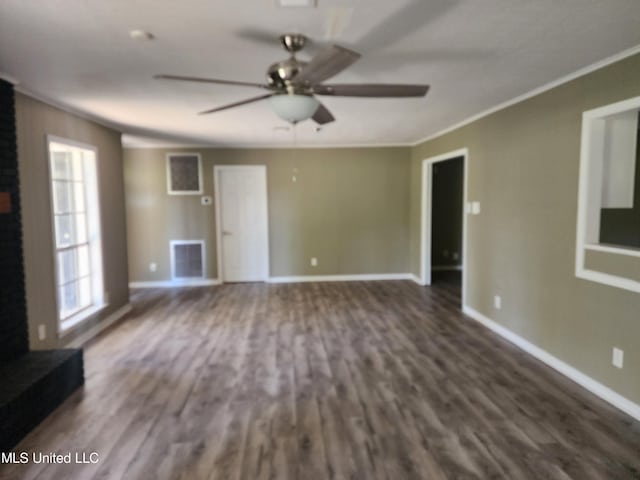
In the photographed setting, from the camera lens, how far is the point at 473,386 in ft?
9.95

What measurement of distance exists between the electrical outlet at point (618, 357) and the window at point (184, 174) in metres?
6.01

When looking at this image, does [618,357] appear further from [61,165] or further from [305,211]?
[61,165]

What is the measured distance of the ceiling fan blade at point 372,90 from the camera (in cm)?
219

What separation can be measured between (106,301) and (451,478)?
4215 mm

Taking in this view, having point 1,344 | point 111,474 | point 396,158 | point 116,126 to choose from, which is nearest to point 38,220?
point 1,344

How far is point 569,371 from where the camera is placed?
3156 mm

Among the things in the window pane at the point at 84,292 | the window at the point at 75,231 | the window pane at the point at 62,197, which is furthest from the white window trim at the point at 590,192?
the window pane at the point at 84,292

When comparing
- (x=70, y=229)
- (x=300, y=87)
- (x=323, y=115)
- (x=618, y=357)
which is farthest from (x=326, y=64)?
(x=70, y=229)

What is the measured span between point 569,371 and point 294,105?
304cm

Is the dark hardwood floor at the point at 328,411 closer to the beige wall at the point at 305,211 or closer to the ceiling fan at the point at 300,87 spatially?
the ceiling fan at the point at 300,87

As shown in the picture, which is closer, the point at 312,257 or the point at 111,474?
the point at 111,474

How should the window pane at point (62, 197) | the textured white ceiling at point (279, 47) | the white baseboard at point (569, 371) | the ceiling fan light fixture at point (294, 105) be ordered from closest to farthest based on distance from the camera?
the textured white ceiling at point (279, 47)
the ceiling fan light fixture at point (294, 105)
the white baseboard at point (569, 371)
the window pane at point (62, 197)

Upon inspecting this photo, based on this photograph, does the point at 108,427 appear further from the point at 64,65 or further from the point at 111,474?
the point at 64,65

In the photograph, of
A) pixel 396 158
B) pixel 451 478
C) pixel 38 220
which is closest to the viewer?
pixel 451 478
